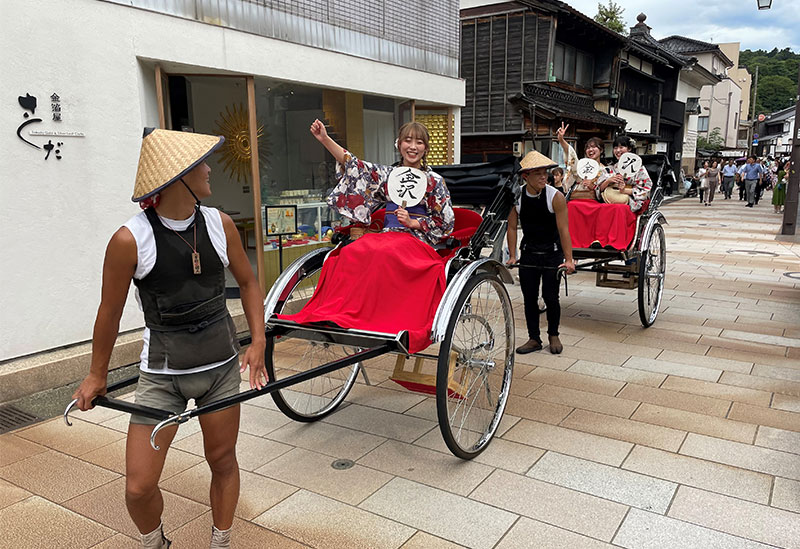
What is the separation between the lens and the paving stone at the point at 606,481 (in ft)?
10.00

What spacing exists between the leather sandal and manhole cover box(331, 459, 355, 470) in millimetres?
2682

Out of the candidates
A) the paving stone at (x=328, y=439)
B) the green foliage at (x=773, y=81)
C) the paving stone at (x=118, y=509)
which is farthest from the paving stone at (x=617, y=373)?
the green foliage at (x=773, y=81)

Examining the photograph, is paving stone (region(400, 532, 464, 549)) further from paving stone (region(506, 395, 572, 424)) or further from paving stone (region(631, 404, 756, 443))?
paving stone (region(631, 404, 756, 443))

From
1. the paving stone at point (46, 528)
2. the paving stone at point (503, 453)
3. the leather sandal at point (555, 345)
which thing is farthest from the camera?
the leather sandal at point (555, 345)

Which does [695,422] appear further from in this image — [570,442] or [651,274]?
[651,274]

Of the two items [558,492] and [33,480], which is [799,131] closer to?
[558,492]

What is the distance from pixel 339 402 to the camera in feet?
14.1

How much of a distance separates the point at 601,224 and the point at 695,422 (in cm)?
266

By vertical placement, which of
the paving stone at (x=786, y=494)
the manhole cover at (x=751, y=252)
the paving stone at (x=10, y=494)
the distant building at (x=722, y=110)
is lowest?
the paving stone at (x=10, y=494)

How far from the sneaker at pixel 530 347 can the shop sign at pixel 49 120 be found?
14.0ft

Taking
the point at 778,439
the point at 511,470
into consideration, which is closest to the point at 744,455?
the point at 778,439

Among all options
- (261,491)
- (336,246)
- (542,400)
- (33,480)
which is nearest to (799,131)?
(542,400)

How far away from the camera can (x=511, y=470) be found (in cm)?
338

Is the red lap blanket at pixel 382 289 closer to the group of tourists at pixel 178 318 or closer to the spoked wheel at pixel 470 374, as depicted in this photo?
the group of tourists at pixel 178 318
